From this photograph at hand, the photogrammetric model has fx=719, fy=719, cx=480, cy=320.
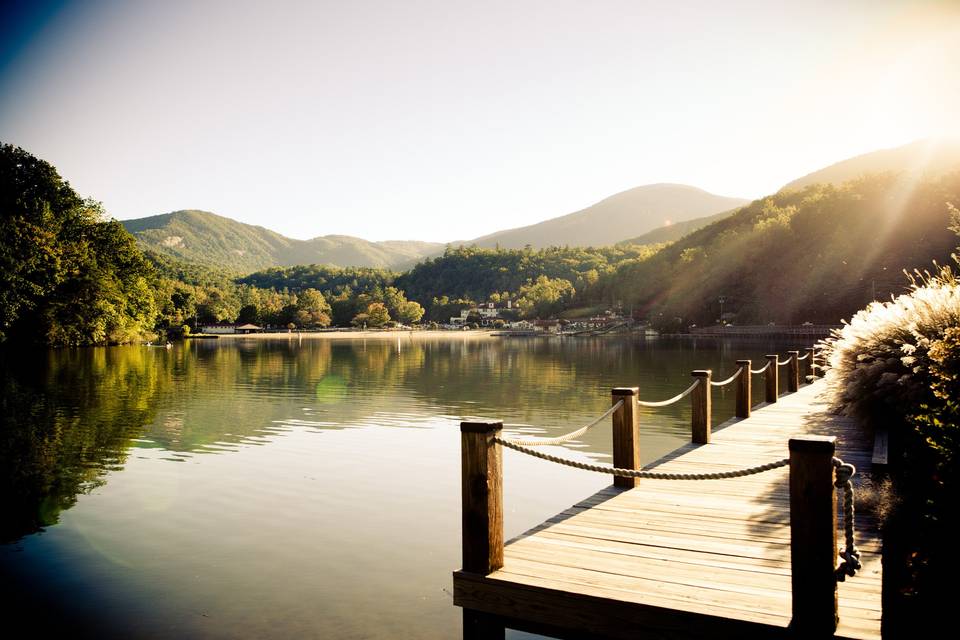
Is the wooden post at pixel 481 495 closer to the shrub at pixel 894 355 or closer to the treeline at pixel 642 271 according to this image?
the shrub at pixel 894 355

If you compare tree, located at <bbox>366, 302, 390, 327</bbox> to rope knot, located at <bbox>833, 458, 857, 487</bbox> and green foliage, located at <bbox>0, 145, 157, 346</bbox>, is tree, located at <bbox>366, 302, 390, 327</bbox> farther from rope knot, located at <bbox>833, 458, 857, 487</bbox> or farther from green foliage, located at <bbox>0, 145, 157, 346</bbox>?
rope knot, located at <bbox>833, 458, 857, 487</bbox>

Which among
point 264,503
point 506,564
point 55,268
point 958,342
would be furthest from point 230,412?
point 55,268

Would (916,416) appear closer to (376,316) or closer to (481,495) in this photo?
(481,495)

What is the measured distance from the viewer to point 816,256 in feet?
361

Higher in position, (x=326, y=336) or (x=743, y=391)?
(x=743, y=391)

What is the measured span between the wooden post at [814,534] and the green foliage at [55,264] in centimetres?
6541

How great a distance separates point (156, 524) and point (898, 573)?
943cm

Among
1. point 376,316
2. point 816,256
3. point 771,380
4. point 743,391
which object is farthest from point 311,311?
point 743,391

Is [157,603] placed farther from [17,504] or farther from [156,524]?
[17,504]

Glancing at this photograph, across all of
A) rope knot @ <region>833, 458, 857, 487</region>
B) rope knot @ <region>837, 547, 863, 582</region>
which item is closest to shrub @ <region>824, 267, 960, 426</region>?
rope knot @ <region>837, 547, 863, 582</region>

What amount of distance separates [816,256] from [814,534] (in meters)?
117

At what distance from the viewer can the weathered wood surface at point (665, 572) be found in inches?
182

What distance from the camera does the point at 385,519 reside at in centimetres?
1076

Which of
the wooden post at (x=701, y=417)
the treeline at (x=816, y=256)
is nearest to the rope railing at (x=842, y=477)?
the wooden post at (x=701, y=417)
